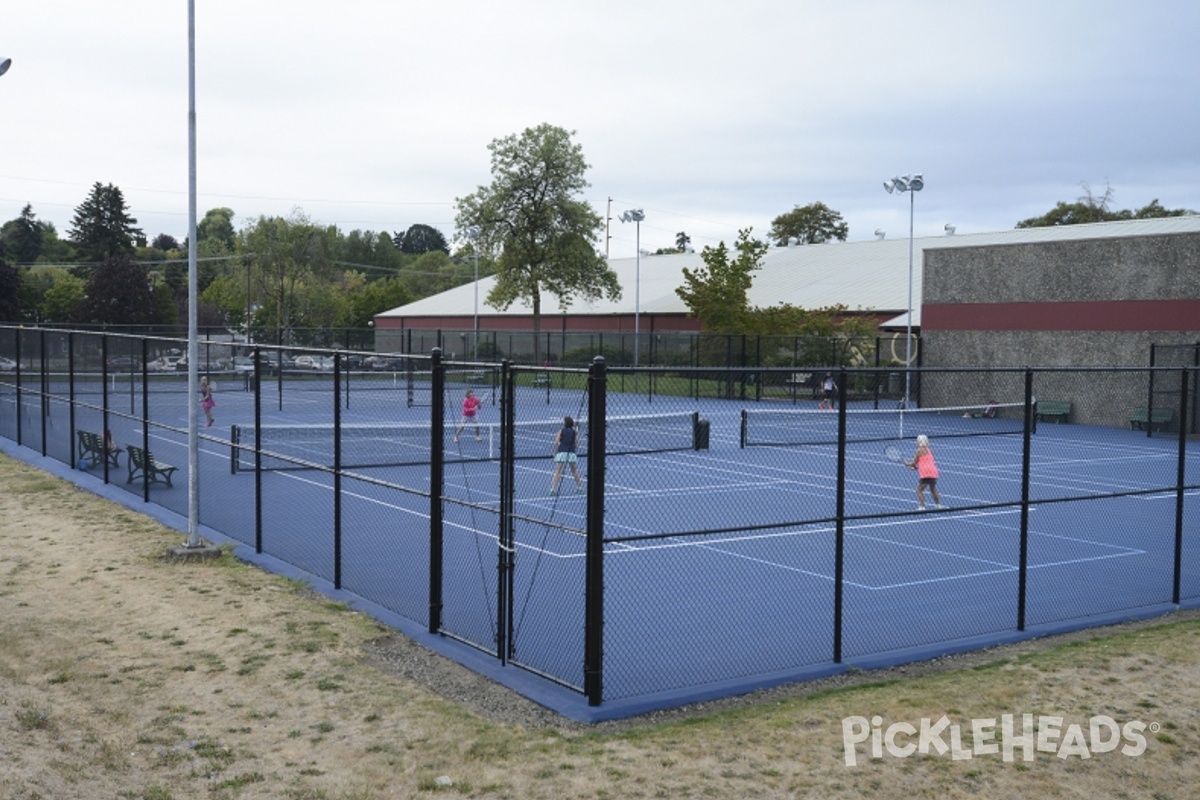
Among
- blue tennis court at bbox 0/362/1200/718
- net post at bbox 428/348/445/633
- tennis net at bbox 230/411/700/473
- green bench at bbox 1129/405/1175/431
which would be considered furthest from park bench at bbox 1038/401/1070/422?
net post at bbox 428/348/445/633

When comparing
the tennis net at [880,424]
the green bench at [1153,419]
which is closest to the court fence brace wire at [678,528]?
the tennis net at [880,424]

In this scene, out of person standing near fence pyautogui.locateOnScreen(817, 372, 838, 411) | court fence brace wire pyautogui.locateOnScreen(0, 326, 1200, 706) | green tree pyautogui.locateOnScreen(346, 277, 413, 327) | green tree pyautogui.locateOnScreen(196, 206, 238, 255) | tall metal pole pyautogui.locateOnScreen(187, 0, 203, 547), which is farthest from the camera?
green tree pyautogui.locateOnScreen(196, 206, 238, 255)

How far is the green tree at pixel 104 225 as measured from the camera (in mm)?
99938

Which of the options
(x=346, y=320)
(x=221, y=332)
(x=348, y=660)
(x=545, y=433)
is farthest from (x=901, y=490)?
(x=346, y=320)

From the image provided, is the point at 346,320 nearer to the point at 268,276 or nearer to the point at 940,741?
the point at 268,276

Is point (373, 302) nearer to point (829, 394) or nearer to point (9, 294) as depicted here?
point (9, 294)

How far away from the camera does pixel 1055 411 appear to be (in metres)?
41.0

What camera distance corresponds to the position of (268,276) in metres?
79.6

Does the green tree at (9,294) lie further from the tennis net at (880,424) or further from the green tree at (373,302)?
the tennis net at (880,424)

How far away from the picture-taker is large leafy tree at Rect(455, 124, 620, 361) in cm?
6700

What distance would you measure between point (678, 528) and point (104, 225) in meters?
93.5

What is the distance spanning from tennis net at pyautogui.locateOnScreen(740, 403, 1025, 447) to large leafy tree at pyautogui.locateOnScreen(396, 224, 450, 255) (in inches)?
5740

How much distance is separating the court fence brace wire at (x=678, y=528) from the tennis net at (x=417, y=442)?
0.20 m

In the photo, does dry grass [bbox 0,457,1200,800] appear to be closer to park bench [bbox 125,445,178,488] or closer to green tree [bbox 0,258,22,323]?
park bench [bbox 125,445,178,488]
